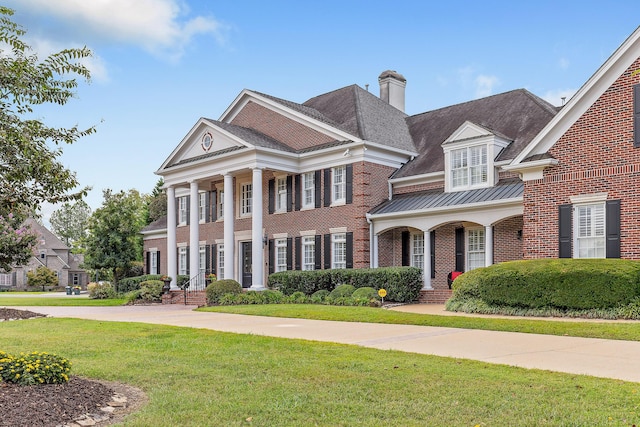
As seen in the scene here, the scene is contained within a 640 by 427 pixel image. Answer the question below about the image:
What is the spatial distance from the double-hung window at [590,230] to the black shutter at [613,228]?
0.73 ft

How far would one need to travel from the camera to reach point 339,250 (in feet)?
87.5

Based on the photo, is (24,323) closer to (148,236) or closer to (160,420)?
(160,420)

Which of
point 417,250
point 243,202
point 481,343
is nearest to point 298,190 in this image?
point 243,202

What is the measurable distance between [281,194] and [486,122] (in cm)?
962

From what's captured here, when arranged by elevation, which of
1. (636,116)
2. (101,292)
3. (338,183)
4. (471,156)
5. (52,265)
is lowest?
(52,265)

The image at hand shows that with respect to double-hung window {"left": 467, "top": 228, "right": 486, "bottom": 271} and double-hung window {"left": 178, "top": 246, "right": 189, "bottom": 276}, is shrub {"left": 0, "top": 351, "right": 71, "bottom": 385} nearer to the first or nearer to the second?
double-hung window {"left": 467, "top": 228, "right": 486, "bottom": 271}

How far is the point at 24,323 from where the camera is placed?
16.3 metres

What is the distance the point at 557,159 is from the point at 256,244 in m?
13.2

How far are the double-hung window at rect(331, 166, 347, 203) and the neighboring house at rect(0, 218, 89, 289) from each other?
170ft

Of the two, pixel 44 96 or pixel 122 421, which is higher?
pixel 44 96

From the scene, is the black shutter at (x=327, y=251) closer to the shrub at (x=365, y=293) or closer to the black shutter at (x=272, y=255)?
the black shutter at (x=272, y=255)

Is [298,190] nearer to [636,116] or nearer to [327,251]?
[327,251]

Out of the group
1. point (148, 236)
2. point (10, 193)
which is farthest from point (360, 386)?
point (148, 236)

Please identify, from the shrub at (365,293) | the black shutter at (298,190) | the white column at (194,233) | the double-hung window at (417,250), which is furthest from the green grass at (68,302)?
the double-hung window at (417,250)
